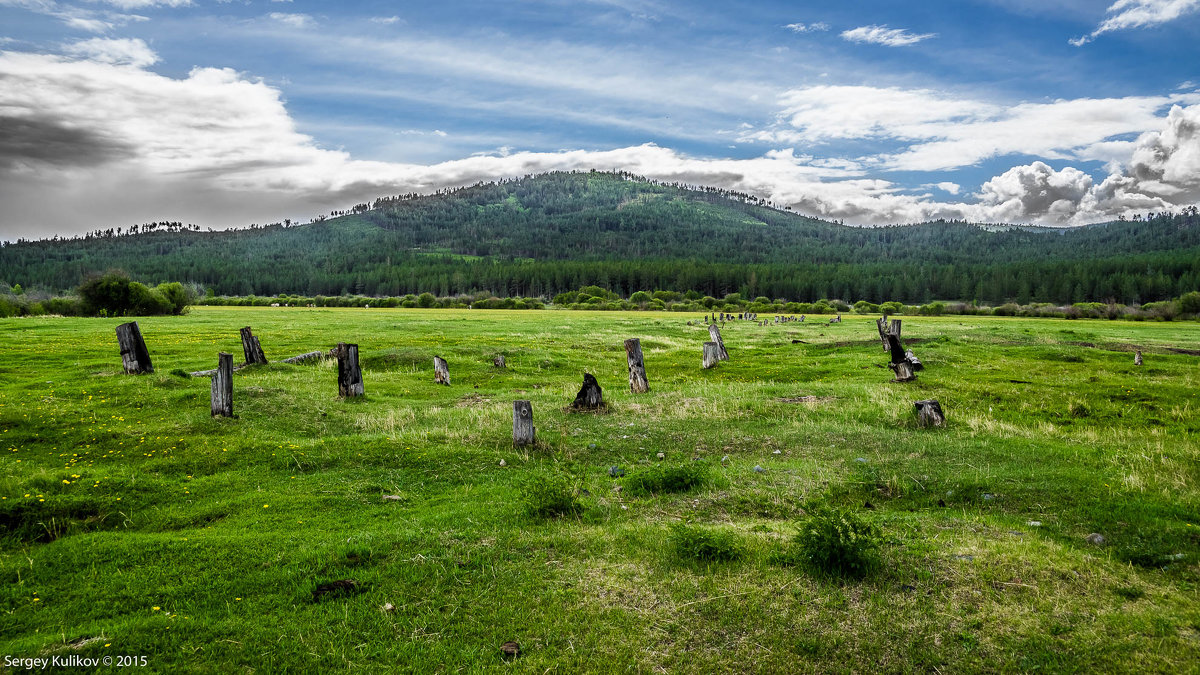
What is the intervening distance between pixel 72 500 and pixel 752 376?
26.8 metres

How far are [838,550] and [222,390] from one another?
54.6 feet

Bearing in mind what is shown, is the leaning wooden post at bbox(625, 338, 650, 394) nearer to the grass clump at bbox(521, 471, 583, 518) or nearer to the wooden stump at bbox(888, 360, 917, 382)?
the wooden stump at bbox(888, 360, 917, 382)

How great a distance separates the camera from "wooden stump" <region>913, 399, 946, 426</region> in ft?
59.0

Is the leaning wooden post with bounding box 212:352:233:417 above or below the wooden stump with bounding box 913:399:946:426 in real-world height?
above

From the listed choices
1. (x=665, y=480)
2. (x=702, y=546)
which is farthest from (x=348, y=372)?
(x=702, y=546)

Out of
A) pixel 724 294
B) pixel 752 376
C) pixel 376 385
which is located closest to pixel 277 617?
pixel 376 385

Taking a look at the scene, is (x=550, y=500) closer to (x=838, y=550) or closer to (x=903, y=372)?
(x=838, y=550)

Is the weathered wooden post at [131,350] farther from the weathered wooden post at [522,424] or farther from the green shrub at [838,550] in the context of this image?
the green shrub at [838,550]

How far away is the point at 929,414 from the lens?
18.1 meters

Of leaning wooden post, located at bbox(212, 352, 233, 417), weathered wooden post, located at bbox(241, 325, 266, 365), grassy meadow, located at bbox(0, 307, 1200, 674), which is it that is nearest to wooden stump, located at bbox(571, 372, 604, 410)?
grassy meadow, located at bbox(0, 307, 1200, 674)

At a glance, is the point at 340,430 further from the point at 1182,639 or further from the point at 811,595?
the point at 1182,639

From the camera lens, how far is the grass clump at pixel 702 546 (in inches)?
353

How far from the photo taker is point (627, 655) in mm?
6879

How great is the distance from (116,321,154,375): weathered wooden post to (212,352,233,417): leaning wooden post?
871 cm
